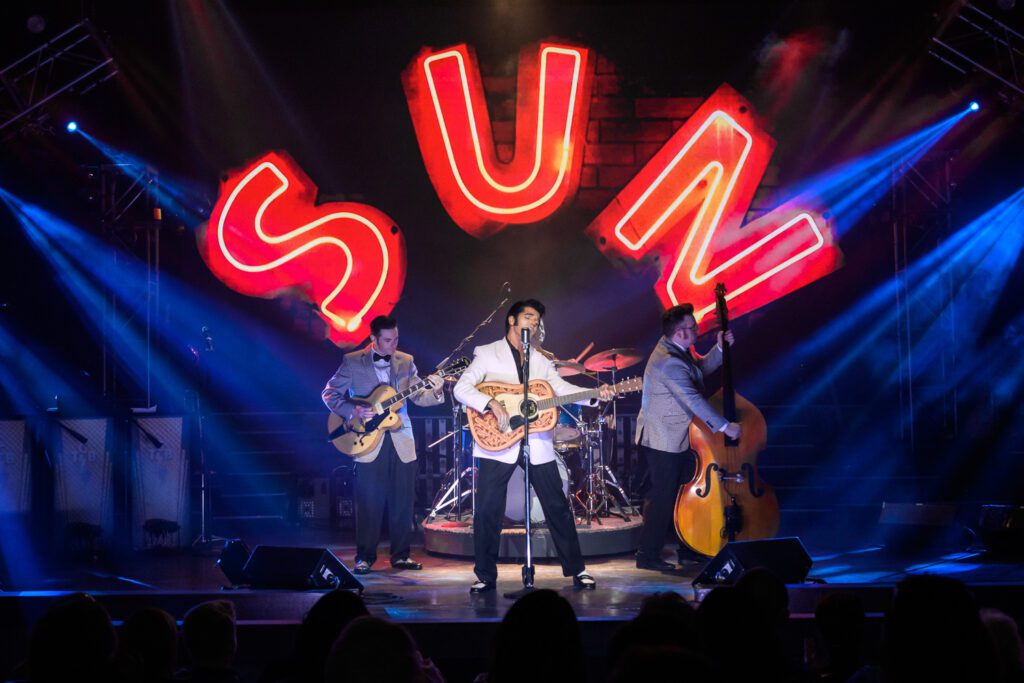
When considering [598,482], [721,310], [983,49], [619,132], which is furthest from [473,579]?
[983,49]

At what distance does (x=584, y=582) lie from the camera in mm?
7059

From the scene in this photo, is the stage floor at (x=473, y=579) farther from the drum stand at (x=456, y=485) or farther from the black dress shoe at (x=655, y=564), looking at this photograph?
the drum stand at (x=456, y=485)

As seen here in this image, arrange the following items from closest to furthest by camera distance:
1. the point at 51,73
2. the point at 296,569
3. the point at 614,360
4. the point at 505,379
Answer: the point at 296,569 → the point at 505,379 → the point at 614,360 → the point at 51,73

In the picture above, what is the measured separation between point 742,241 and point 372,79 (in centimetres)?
452

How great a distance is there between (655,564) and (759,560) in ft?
6.93

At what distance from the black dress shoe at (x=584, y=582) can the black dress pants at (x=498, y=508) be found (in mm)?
72

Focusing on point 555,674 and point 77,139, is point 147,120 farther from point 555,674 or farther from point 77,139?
point 555,674

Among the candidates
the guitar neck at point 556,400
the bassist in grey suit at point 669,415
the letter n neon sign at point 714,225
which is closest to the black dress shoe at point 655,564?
the bassist in grey suit at point 669,415

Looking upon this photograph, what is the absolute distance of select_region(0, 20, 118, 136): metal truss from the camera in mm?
9633

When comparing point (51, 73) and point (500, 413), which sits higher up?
point (51, 73)

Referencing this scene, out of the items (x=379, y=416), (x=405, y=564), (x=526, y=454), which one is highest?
(x=379, y=416)

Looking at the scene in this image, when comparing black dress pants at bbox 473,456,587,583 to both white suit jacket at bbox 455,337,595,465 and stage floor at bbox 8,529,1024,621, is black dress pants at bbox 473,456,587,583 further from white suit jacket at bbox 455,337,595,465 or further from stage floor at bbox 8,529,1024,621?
stage floor at bbox 8,529,1024,621

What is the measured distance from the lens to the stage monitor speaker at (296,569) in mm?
6129

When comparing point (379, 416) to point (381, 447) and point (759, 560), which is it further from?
point (759, 560)
